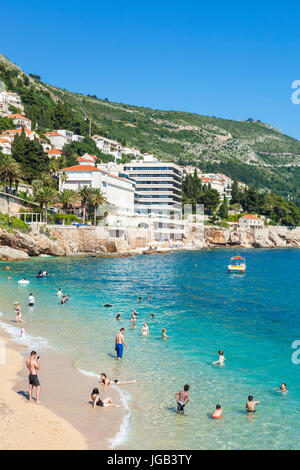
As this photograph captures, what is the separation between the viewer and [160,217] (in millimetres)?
115750

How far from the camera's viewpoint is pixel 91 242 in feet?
265

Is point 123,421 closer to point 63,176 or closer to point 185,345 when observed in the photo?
point 185,345

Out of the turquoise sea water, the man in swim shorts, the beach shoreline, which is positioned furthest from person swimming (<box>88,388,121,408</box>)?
the man in swim shorts

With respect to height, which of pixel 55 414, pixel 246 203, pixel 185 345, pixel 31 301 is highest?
pixel 246 203

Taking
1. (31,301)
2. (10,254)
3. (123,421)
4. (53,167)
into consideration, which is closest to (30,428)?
(123,421)

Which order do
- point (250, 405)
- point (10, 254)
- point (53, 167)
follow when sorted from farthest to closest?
point (53, 167), point (10, 254), point (250, 405)

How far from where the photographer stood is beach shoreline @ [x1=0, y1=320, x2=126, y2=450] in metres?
12.8

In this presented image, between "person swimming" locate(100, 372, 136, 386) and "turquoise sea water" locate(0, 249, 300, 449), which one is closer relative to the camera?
"turquoise sea water" locate(0, 249, 300, 449)

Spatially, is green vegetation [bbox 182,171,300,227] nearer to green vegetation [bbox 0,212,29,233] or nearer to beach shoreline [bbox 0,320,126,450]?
green vegetation [bbox 0,212,29,233]

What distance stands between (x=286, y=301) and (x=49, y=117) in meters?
147

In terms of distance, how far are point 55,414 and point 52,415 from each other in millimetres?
151

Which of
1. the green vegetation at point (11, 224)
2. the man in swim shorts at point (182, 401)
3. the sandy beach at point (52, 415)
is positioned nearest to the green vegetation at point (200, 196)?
the green vegetation at point (11, 224)
